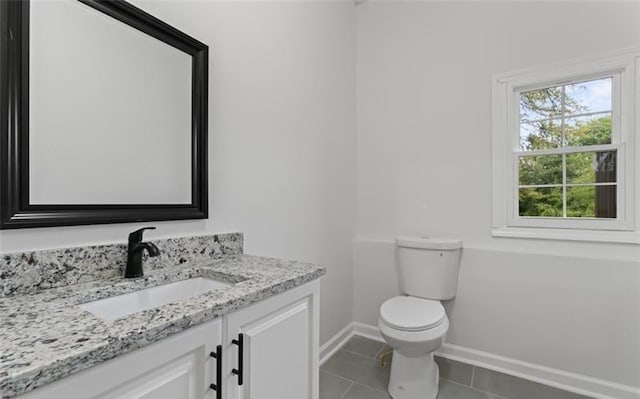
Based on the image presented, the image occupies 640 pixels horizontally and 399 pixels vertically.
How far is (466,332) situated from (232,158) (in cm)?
194

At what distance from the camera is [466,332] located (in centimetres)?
211

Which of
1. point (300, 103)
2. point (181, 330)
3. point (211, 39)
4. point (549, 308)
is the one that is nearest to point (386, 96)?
point (300, 103)

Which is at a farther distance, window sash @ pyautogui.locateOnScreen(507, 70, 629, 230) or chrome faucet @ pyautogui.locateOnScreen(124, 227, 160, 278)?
window sash @ pyautogui.locateOnScreen(507, 70, 629, 230)

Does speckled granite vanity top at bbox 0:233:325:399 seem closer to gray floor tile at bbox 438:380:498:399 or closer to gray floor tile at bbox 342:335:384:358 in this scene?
gray floor tile at bbox 438:380:498:399

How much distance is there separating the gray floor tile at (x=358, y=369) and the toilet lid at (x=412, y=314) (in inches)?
19.0

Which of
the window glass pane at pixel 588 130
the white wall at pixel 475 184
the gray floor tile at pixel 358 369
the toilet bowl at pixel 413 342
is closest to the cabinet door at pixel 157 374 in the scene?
the toilet bowl at pixel 413 342

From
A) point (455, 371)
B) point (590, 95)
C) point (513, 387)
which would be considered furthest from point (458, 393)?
point (590, 95)

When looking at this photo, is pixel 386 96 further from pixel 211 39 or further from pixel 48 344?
pixel 48 344

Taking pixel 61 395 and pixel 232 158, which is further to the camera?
pixel 232 158

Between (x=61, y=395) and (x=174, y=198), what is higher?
(x=174, y=198)

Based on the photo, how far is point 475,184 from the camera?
6.87 ft

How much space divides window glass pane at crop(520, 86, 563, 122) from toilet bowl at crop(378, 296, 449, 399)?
55.8 inches

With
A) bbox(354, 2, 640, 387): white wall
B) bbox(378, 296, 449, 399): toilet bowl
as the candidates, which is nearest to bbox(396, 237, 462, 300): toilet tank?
bbox(354, 2, 640, 387): white wall

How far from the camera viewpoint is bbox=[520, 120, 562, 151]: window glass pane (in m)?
1.98
